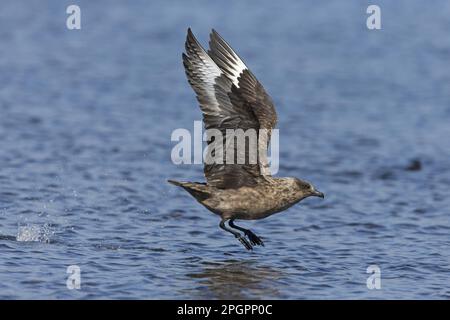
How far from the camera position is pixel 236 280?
8.99m

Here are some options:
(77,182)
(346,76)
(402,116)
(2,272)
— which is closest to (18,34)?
(346,76)

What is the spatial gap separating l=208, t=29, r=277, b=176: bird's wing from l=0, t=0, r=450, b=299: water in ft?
3.78

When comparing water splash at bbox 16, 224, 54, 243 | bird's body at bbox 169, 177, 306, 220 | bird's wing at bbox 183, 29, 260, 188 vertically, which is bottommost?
water splash at bbox 16, 224, 54, 243

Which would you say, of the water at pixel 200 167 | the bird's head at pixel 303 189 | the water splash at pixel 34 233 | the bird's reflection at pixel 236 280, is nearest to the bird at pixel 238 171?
the bird's head at pixel 303 189

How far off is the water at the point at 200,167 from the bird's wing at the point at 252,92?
1151mm

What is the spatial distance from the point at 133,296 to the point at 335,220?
383 cm

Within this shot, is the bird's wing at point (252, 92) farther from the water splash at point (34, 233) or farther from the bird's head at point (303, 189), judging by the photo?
the water splash at point (34, 233)

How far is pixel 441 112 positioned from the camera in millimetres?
17938

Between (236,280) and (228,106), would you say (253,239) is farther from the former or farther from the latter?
(228,106)

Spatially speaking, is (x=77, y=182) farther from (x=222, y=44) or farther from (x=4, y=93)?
(x=4, y=93)

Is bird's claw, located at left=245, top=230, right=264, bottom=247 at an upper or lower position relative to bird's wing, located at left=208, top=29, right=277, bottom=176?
lower

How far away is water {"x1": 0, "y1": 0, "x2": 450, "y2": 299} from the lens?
9266mm

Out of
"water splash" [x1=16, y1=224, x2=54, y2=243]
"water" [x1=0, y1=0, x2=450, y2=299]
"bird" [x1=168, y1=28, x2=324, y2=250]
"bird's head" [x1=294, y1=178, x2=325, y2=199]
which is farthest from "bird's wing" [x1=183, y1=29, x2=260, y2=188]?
"water splash" [x1=16, y1=224, x2=54, y2=243]

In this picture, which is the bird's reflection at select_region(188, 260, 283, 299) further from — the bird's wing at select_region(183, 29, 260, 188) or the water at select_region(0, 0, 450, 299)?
the bird's wing at select_region(183, 29, 260, 188)
